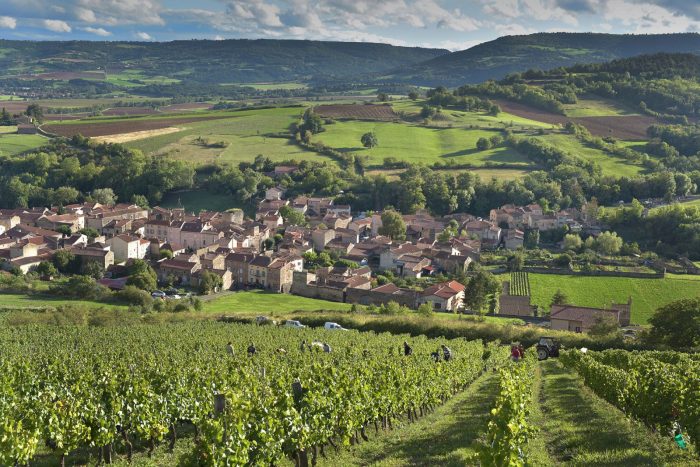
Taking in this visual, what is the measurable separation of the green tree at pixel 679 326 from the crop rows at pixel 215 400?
53.1 ft

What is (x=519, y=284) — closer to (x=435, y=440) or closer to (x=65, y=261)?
(x=65, y=261)

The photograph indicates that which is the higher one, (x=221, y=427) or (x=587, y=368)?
(x=221, y=427)

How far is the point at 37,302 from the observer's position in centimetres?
5466

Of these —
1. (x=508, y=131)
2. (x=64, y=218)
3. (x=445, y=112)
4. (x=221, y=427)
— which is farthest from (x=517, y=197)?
(x=221, y=427)

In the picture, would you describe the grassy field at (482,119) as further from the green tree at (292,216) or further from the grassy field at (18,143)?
the grassy field at (18,143)

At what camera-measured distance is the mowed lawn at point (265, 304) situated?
5744cm

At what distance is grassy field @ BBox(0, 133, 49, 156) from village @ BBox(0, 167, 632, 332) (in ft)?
106

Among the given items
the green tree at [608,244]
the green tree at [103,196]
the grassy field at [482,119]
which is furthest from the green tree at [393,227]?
the grassy field at [482,119]

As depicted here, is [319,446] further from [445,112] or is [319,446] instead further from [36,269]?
[445,112]

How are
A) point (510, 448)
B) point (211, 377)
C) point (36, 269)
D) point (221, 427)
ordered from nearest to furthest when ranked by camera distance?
point (510, 448) → point (221, 427) → point (211, 377) → point (36, 269)

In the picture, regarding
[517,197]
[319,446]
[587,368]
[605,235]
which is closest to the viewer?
[319,446]

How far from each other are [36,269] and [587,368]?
57.2 metres

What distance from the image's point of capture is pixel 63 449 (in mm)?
15906

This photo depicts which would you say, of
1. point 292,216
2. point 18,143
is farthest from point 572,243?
point 18,143
